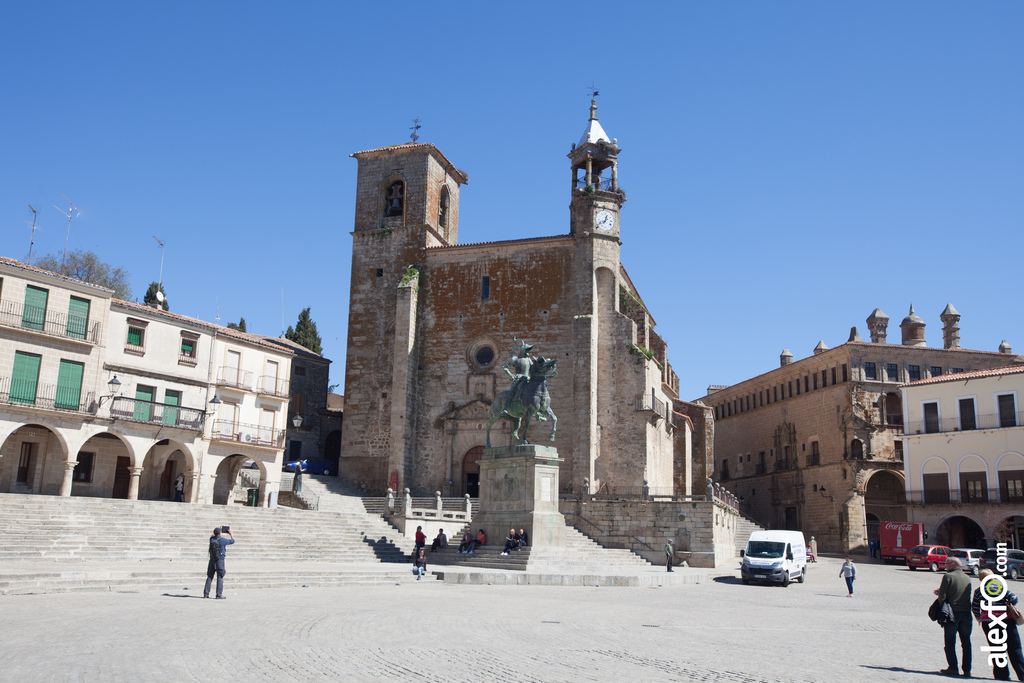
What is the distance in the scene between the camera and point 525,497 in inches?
989

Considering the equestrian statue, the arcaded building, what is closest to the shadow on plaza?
the equestrian statue

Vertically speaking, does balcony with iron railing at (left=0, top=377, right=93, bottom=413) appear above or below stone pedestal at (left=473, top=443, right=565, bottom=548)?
above

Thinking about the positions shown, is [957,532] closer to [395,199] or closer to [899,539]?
[899,539]

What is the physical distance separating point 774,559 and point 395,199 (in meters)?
26.5

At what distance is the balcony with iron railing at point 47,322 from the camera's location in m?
26.7

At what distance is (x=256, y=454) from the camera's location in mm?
33438

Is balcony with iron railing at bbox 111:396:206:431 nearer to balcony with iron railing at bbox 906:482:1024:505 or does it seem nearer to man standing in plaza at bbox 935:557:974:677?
man standing in plaza at bbox 935:557:974:677

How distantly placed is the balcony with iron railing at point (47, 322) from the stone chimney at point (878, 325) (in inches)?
1609

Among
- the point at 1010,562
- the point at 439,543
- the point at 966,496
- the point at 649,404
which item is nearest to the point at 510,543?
the point at 439,543

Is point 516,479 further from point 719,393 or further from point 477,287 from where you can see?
point 719,393

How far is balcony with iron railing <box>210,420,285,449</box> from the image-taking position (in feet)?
107

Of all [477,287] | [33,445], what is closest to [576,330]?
[477,287]

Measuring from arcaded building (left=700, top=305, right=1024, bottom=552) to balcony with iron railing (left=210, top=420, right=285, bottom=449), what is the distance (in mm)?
29083

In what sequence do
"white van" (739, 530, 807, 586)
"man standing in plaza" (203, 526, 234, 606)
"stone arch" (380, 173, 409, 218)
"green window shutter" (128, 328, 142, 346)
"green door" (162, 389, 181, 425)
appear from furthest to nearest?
"stone arch" (380, 173, 409, 218)
"green window shutter" (128, 328, 142, 346)
"green door" (162, 389, 181, 425)
"white van" (739, 530, 807, 586)
"man standing in plaza" (203, 526, 234, 606)
